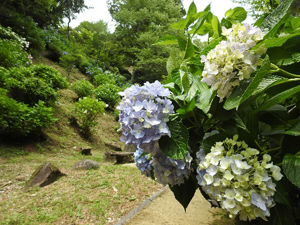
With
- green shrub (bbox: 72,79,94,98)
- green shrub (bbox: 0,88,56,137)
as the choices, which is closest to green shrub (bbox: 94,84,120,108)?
green shrub (bbox: 72,79,94,98)

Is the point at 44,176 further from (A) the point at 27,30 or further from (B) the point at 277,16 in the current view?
(A) the point at 27,30

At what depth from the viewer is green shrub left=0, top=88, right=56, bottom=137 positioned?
3.82 m

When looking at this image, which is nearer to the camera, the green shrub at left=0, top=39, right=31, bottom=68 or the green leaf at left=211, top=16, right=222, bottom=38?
the green leaf at left=211, top=16, right=222, bottom=38

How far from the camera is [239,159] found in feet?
Result: 1.75

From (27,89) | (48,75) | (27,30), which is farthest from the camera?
(27,30)

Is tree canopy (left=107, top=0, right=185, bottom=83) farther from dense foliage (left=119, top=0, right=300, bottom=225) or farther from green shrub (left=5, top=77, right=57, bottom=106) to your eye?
dense foliage (left=119, top=0, right=300, bottom=225)

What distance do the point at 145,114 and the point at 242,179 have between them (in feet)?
1.03

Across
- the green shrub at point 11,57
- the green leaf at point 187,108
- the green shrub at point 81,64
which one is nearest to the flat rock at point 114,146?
the green shrub at point 11,57

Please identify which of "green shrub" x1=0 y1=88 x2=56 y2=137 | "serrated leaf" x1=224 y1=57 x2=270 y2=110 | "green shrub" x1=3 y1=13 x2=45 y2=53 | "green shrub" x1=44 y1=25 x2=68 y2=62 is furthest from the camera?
"green shrub" x1=44 y1=25 x2=68 y2=62

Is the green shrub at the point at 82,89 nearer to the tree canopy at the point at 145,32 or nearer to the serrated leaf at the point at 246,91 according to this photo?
the tree canopy at the point at 145,32

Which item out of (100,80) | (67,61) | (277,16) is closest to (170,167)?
(277,16)

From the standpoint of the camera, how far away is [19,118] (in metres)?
4.01

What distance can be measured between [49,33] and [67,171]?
9232mm

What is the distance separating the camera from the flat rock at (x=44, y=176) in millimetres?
3119
